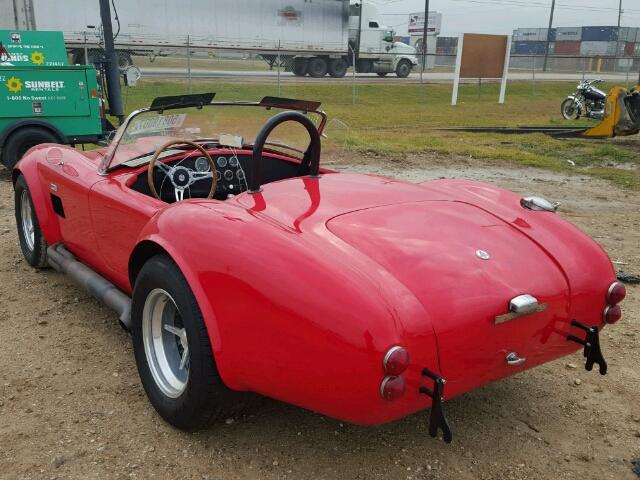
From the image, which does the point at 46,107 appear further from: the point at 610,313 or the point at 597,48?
the point at 597,48

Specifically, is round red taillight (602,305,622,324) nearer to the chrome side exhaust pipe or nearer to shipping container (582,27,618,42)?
the chrome side exhaust pipe

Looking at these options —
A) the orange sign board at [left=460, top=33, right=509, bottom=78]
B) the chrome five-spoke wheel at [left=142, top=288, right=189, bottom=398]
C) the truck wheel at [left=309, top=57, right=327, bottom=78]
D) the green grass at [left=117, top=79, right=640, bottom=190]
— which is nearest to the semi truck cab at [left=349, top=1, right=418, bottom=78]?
the truck wheel at [left=309, top=57, right=327, bottom=78]

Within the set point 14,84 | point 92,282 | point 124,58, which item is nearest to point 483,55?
point 124,58

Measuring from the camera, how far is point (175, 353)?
2.80 m

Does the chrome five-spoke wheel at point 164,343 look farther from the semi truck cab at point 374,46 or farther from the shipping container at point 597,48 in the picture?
the shipping container at point 597,48

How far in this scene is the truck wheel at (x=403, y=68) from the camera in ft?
111

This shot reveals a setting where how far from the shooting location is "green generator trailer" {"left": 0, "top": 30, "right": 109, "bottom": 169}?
25.6ft

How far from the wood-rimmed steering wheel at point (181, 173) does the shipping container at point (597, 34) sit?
87.0m

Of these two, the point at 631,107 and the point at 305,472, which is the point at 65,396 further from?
the point at 631,107

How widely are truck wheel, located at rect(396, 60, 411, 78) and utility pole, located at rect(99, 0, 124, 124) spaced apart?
2556 cm

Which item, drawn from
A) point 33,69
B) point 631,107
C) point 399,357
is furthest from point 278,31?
point 399,357

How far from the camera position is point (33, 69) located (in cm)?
788

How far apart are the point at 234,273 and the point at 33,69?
697 centimetres

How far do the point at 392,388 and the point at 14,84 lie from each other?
7.56 m
